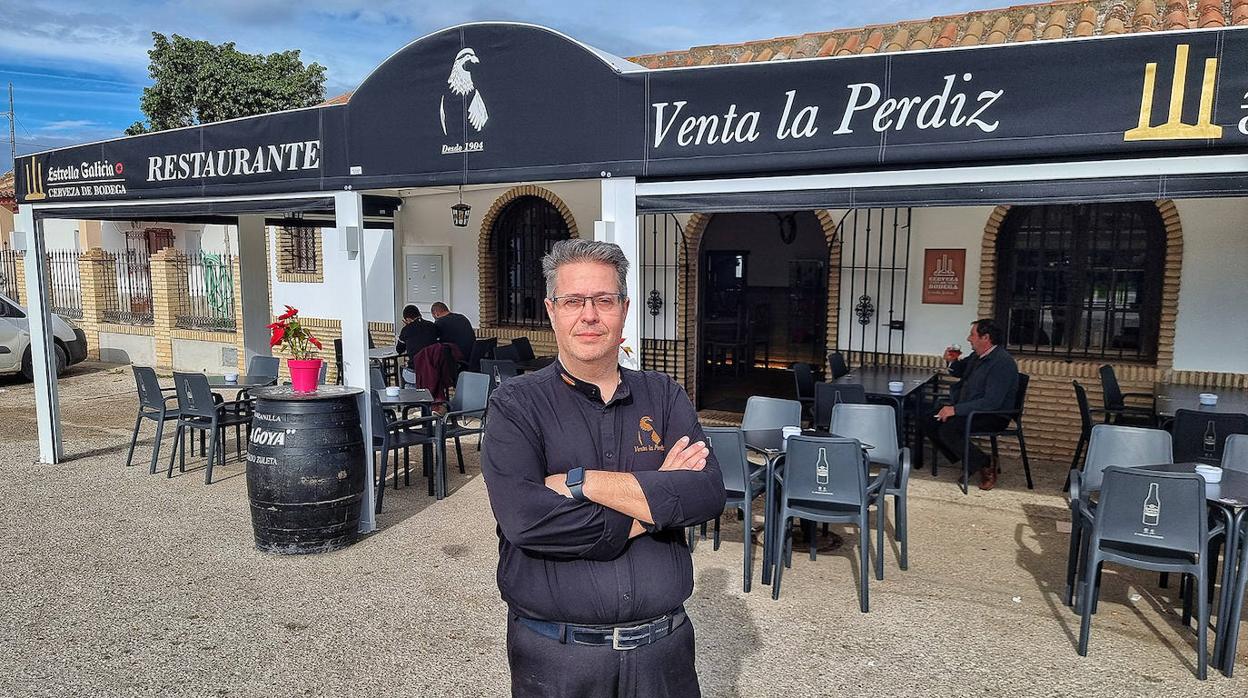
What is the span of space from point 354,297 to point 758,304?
10339 mm

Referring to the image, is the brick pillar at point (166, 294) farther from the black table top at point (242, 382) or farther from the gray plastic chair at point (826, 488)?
the gray plastic chair at point (826, 488)

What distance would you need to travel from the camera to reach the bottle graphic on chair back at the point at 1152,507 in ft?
12.4

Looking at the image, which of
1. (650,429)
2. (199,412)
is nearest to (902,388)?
(650,429)

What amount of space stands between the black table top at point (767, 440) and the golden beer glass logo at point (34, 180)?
6.68 meters

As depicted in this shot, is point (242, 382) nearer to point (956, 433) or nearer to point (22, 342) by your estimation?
point (956, 433)

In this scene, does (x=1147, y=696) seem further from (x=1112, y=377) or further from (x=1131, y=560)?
(x=1112, y=377)

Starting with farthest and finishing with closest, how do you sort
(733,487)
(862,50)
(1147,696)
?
(862,50) → (733,487) → (1147,696)

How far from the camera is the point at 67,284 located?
16.5 metres

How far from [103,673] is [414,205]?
30.5ft

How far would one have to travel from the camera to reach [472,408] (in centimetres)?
729

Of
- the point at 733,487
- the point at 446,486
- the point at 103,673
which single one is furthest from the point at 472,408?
the point at 103,673

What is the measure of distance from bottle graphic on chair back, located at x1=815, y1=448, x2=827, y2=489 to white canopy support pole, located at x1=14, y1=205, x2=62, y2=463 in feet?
23.0

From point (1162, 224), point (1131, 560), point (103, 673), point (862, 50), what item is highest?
point (862, 50)

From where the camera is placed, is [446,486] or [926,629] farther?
[446,486]
